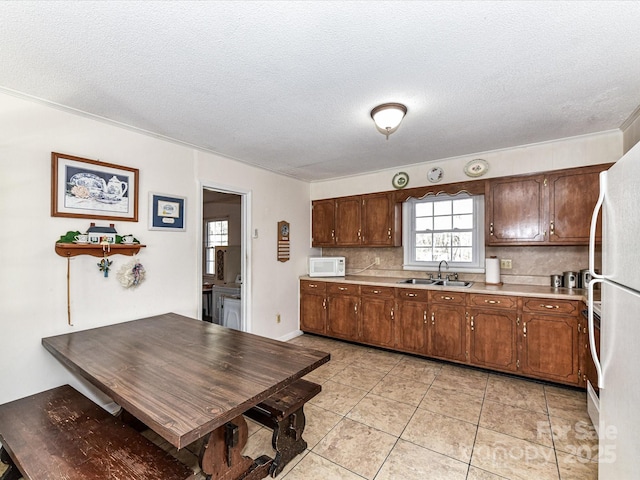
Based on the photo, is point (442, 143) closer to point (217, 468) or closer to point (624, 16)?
point (624, 16)

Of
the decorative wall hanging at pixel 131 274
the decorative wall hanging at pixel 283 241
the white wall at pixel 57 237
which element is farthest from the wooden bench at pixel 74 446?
the decorative wall hanging at pixel 283 241

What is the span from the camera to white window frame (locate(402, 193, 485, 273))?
3570 millimetres

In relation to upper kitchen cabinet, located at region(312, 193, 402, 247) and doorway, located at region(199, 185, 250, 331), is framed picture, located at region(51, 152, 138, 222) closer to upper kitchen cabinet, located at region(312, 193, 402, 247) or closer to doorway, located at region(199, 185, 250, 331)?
doorway, located at region(199, 185, 250, 331)

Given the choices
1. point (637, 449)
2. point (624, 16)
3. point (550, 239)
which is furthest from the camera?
point (550, 239)

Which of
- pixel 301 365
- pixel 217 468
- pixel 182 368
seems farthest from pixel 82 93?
pixel 217 468

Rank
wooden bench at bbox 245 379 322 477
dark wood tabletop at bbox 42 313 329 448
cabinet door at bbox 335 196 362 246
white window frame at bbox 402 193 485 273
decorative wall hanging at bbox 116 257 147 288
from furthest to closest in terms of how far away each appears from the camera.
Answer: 1. cabinet door at bbox 335 196 362 246
2. white window frame at bbox 402 193 485 273
3. decorative wall hanging at bbox 116 257 147 288
4. wooden bench at bbox 245 379 322 477
5. dark wood tabletop at bbox 42 313 329 448

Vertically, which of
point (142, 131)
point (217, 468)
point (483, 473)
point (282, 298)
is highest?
point (142, 131)

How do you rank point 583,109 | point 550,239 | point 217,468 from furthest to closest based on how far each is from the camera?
point 550,239 → point 583,109 → point 217,468

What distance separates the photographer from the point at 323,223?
4531 mm

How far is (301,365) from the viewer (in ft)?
5.43

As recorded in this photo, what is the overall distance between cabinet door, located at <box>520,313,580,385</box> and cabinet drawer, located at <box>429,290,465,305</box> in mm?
568

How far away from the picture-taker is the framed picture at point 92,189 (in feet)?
7.06

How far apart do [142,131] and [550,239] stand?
4022mm

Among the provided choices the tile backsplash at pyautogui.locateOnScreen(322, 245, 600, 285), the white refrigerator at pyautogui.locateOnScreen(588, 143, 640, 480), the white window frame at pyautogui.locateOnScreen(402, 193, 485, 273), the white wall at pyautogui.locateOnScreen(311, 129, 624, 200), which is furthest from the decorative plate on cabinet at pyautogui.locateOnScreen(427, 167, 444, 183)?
the white refrigerator at pyautogui.locateOnScreen(588, 143, 640, 480)
